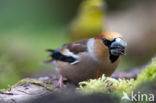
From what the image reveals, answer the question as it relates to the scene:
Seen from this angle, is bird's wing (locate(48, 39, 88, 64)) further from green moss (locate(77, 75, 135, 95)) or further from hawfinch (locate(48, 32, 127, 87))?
green moss (locate(77, 75, 135, 95))

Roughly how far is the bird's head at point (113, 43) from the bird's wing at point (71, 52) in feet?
1.96

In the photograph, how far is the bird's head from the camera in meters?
4.97

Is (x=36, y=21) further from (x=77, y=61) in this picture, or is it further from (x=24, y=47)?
(x=77, y=61)

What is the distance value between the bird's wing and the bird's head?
60cm

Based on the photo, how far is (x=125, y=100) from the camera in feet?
11.4

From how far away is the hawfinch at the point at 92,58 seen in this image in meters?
5.19

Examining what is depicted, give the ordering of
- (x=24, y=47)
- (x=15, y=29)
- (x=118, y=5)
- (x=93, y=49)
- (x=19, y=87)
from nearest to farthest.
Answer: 1. (x=19, y=87)
2. (x=93, y=49)
3. (x=24, y=47)
4. (x=15, y=29)
5. (x=118, y=5)

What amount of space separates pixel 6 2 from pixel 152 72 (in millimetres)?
13321

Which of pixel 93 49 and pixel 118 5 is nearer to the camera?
pixel 93 49

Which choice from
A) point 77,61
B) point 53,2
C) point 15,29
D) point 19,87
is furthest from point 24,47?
point 19,87

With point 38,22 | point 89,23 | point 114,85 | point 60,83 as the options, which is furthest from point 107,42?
point 38,22

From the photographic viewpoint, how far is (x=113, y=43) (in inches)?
201

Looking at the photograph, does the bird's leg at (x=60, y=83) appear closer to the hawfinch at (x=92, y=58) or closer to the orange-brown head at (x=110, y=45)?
the hawfinch at (x=92, y=58)

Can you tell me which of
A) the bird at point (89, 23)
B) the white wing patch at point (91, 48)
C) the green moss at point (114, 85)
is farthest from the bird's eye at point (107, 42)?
the bird at point (89, 23)
